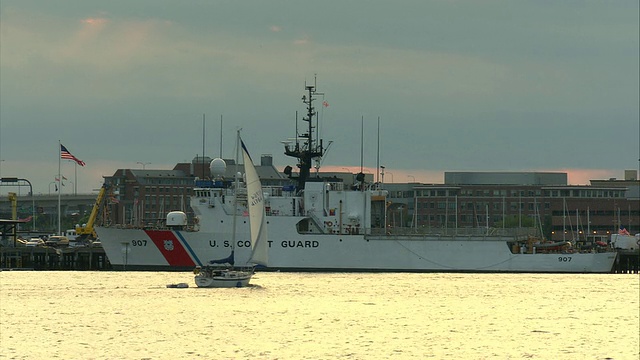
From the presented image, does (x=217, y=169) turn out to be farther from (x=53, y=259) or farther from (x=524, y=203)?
(x=524, y=203)

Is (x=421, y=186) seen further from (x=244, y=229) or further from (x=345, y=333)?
(x=345, y=333)

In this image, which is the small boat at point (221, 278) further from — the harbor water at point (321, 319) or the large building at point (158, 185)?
the large building at point (158, 185)

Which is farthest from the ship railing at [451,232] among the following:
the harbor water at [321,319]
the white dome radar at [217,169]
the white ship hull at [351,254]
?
the white dome radar at [217,169]

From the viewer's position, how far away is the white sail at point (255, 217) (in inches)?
2783

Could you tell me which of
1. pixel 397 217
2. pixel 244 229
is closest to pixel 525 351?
pixel 244 229

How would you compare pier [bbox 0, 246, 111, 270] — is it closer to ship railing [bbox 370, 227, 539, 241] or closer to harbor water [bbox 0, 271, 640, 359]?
harbor water [bbox 0, 271, 640, 359]

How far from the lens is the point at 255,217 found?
71.2 metres

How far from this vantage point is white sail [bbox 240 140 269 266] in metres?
70.7

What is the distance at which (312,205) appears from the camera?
80438mm

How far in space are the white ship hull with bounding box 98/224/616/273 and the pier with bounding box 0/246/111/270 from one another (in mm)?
15568

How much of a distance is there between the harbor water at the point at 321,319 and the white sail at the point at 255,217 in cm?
209

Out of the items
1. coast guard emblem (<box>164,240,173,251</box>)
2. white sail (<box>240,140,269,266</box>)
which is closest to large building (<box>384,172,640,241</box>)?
coast guard emblem (<box>164,240,173,251</box>)

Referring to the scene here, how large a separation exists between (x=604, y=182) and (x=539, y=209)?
2504 cm

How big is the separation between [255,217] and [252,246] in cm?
166
